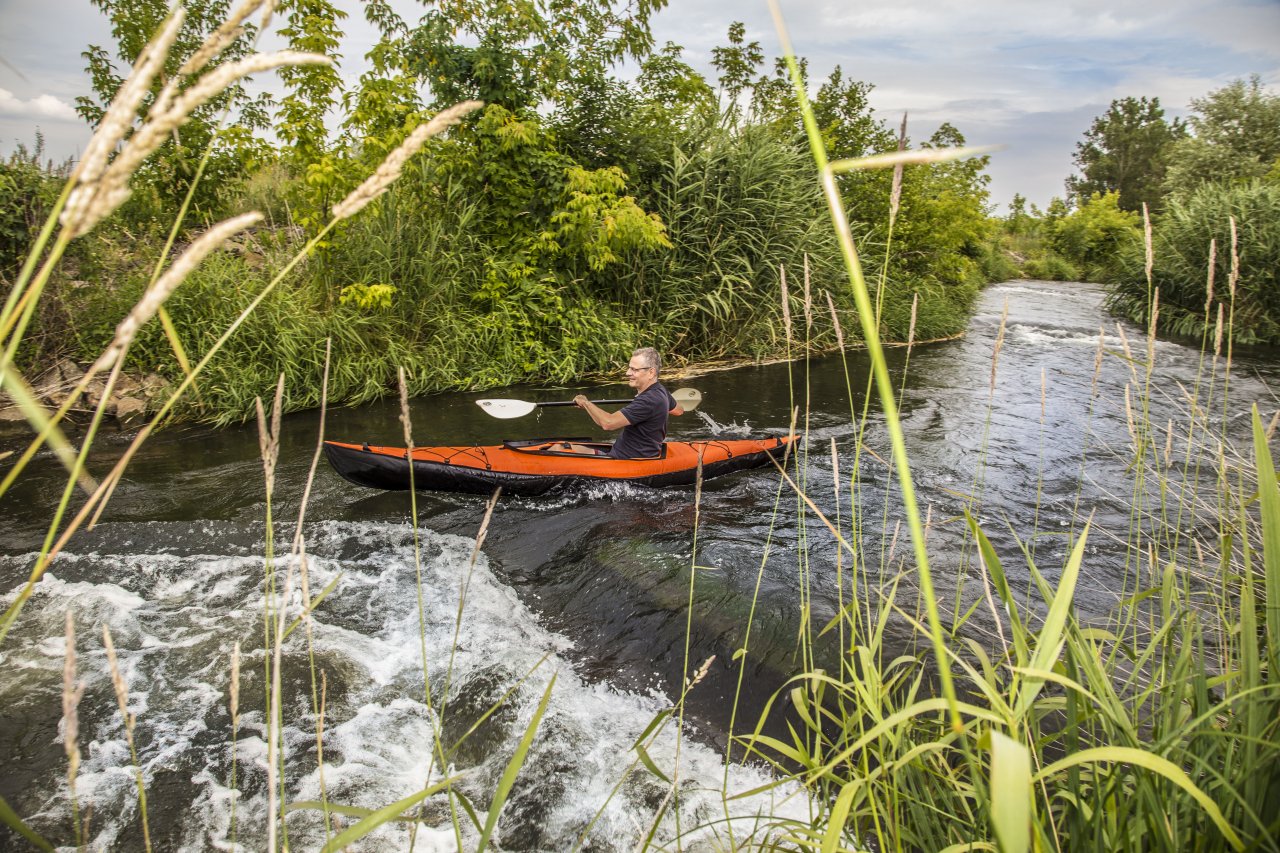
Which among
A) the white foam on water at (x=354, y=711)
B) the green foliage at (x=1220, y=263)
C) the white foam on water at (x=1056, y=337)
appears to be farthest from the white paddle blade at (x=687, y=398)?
the green foliage at (x=1220, y=263)

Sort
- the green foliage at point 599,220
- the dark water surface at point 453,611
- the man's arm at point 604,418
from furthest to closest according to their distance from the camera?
1. the green foliage at point 599,220
2. the man's arm at point 604,418
3. the dark water surface at point 453,611

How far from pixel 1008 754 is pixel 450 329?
7.80 metres

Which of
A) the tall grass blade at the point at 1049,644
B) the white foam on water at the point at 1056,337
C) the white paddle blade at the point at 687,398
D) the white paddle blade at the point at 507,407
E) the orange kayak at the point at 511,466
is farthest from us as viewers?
the white foam on water at the point at 1056,337

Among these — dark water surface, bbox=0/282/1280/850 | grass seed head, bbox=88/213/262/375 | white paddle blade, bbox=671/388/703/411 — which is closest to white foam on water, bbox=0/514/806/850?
dark water surface, bbox=0/282/1280/850

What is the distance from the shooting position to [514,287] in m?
8.30

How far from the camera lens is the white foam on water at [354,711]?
239 cm

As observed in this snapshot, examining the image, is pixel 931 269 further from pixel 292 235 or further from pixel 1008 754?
pixel 1008 754

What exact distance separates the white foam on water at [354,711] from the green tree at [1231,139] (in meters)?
24.8

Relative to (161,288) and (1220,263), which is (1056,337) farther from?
(161,288)

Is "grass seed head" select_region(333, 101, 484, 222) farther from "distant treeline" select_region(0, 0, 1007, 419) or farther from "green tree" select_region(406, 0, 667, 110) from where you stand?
"green tree" select_region(406, 0, 667, 110)

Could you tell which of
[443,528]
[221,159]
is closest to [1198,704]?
[443,528]

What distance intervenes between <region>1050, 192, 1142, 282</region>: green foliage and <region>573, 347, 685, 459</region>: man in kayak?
23558mm

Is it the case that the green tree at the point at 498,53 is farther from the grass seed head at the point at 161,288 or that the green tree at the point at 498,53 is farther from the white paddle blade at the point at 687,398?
the grass seed head at the point at 161,288

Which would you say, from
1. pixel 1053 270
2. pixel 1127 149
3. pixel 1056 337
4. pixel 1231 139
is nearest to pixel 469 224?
pixel 1056 337
